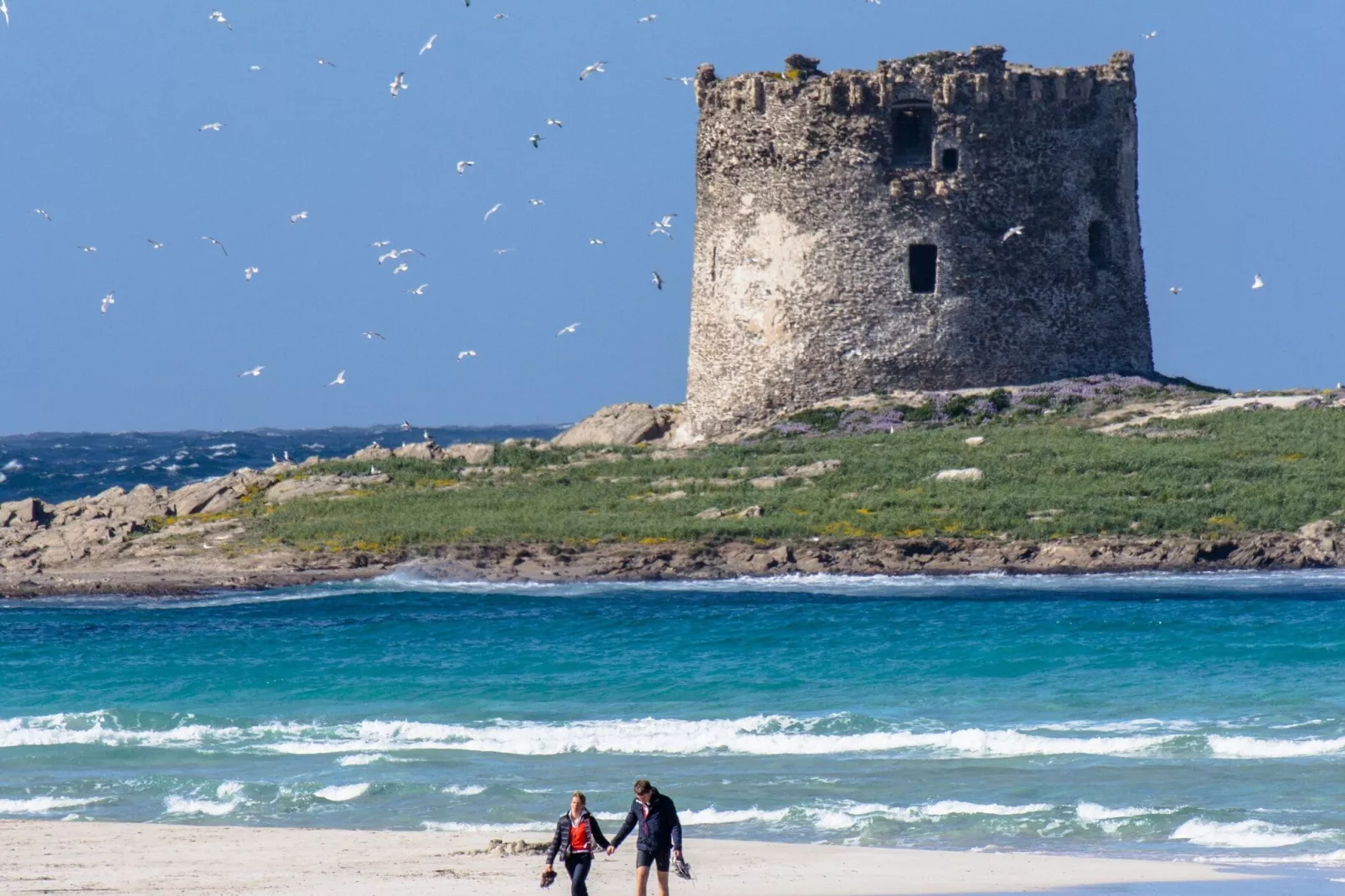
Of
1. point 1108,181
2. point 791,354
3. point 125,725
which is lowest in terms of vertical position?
point 125,725

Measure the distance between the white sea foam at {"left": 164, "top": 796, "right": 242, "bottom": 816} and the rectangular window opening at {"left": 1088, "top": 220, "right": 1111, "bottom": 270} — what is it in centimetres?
2615

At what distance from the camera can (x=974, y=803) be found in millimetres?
19078

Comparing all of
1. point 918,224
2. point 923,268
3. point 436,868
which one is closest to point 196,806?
point 436,868

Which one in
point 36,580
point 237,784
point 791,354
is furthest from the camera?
point 791,354

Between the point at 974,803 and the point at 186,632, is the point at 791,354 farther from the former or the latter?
the point at 974,803

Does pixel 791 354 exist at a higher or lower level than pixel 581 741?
higher

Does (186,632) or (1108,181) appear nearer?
(186,632)

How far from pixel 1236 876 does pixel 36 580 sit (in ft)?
78.4

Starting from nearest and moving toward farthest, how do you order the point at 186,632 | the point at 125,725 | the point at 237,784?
the point at 237,784
the point at 125,725
the point at 186,632

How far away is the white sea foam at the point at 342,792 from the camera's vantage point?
795 inches

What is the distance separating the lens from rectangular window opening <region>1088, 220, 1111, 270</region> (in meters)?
42.1

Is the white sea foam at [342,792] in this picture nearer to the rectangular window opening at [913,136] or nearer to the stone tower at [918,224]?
the stone tower at [918,224]

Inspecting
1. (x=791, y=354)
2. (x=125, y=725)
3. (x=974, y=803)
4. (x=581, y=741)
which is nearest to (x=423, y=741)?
(x=581, y=741)

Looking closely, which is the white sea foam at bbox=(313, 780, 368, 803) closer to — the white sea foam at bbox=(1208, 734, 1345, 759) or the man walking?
the man walking
